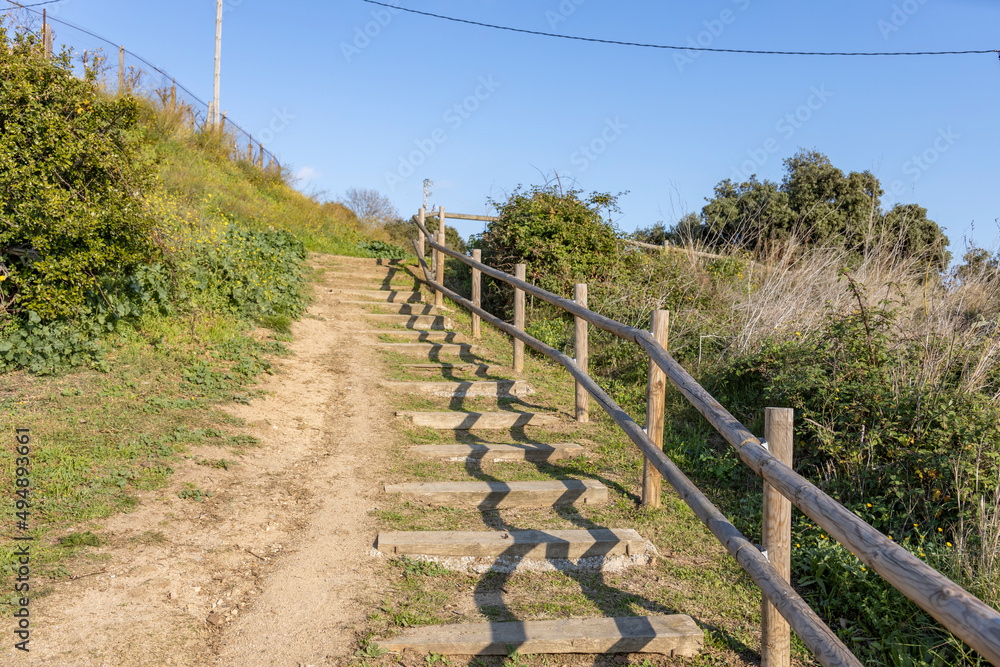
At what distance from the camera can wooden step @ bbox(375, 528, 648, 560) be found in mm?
3627

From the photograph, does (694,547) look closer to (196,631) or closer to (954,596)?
(954,596)

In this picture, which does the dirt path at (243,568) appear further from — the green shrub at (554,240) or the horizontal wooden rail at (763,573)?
the green shrub at (554,240)

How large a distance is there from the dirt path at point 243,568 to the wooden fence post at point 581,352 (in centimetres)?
158

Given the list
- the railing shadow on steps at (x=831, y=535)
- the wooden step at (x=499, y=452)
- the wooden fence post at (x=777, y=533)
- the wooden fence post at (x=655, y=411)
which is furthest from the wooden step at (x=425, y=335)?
the wooden fence post at (x=777, y=533)

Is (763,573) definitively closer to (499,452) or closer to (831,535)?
(831,535)

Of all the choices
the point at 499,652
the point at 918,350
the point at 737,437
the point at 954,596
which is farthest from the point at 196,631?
the point at 918,350

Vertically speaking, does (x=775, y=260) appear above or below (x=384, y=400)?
above

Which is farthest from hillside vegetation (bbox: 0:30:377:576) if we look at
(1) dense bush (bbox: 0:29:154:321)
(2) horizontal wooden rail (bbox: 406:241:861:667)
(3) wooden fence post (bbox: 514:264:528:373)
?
(2) horizontal wooden rail (bbox: 406:241:861:667)

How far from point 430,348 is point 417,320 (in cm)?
127

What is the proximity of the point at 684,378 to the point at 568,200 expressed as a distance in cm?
643

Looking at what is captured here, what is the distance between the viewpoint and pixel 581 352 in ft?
18.1

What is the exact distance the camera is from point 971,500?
357cm

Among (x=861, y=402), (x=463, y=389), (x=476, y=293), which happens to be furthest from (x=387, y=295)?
(x=861, y=402)

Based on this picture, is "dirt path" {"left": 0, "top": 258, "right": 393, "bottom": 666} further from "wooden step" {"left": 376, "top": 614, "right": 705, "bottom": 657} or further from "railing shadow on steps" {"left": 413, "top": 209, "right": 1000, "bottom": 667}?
"railing shadow on steps" {"left": 413, "top": 209, "right": 1000, "bottom": 667}
